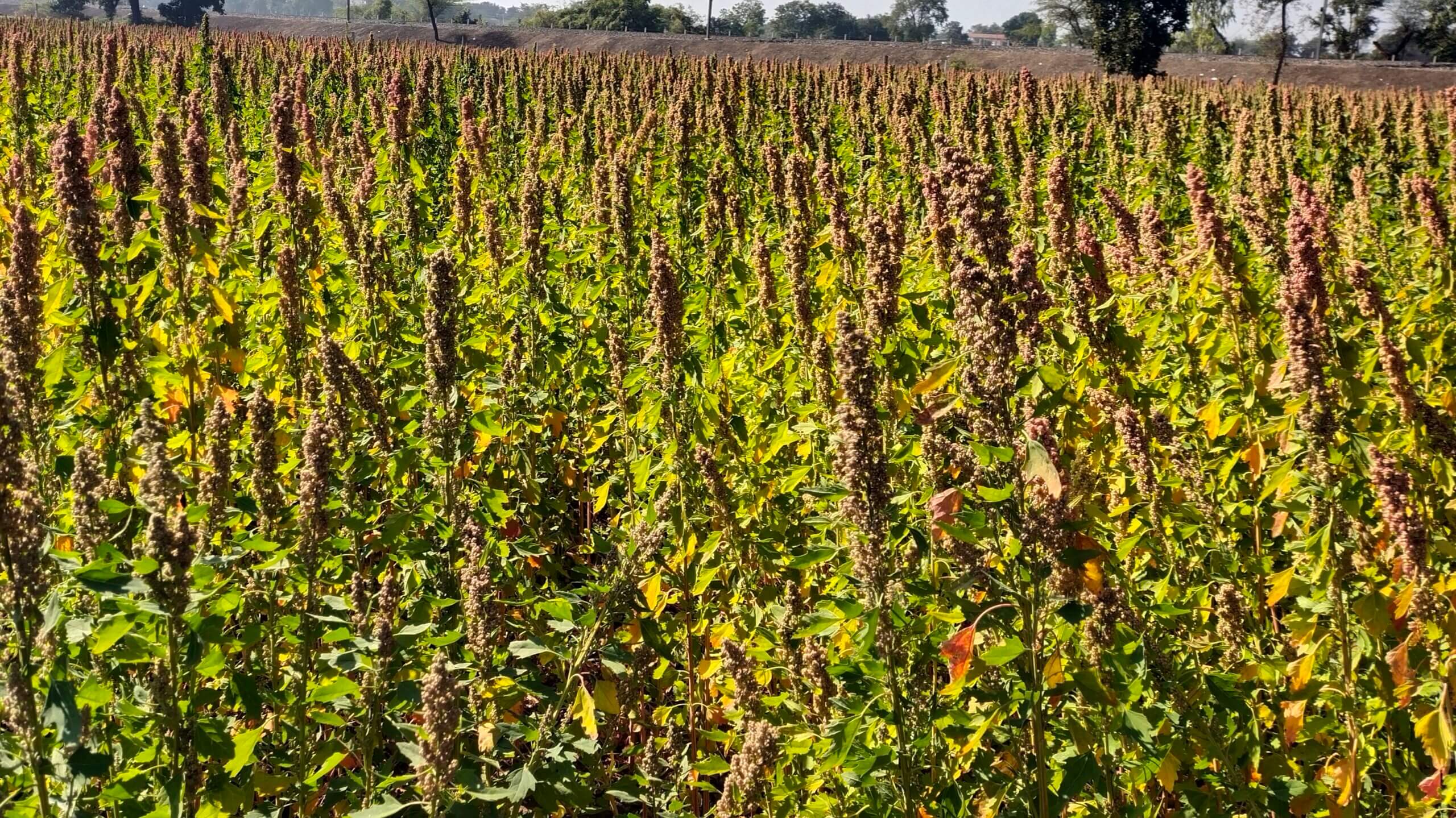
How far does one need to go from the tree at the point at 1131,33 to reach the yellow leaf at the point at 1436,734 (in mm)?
39145

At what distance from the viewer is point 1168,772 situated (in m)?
2.21

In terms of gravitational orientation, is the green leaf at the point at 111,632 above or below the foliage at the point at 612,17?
below

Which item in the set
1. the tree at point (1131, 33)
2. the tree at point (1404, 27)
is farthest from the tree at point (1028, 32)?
the tree at point (1131, 33)

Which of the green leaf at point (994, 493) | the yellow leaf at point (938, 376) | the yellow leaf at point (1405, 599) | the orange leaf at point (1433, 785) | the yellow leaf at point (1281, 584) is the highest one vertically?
the yellow leaf at point (938, 376)

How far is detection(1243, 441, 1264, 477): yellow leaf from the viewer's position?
2902mm

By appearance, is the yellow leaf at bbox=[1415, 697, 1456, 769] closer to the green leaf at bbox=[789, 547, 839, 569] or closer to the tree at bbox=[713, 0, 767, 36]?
the green leaf at bbox=[789, 547, 839, 569]

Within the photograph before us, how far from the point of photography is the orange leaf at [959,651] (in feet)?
6.39

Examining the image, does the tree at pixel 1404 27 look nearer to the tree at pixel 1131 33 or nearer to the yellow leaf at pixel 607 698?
the tree at pixel 1131 33

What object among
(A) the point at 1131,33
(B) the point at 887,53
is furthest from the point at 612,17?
(A) the point at 1131,33

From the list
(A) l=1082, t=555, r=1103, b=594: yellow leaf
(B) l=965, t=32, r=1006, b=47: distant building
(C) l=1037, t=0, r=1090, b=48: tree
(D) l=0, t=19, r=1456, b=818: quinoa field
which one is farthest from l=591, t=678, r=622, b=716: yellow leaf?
(B) l=965, t=32, r=1006, b=47: distant building

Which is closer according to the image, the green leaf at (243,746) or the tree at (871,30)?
the green leaf at (243,746)

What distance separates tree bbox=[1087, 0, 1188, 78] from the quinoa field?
120ft

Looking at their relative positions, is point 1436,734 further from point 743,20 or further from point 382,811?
point 743,20

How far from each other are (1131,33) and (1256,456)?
40038 millimetres
